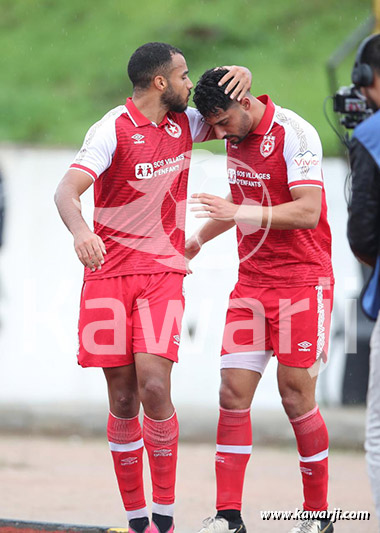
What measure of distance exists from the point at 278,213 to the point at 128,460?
1.49 meters

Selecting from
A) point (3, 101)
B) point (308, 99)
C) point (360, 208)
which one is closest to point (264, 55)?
point (308, 99)

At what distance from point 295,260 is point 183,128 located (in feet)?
3.01

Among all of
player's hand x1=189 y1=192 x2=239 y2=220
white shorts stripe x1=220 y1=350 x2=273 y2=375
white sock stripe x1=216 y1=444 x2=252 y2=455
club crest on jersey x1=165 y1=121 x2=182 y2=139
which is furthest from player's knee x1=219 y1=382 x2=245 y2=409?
club crest on jersey x1=165 y1=121 x2=182 y2=139

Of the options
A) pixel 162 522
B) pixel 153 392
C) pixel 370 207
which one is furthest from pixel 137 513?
pixel 370 207

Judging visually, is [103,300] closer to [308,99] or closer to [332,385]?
[332,385]

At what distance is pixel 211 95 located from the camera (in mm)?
4508

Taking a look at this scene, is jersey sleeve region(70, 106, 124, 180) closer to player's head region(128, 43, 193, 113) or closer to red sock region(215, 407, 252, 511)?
player's head region(128, 43, 193, 113)

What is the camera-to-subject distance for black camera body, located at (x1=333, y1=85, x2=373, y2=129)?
205 inches

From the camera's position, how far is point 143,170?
180 inches

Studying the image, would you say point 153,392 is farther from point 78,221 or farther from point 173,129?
point 173,129

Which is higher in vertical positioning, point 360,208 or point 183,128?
point 183,128

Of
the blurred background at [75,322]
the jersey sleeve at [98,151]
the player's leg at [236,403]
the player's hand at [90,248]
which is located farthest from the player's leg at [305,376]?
the blurred background at [75,322]

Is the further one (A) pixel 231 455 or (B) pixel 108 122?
(A) pixel 231 455

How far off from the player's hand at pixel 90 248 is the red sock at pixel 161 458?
875 millimetres
